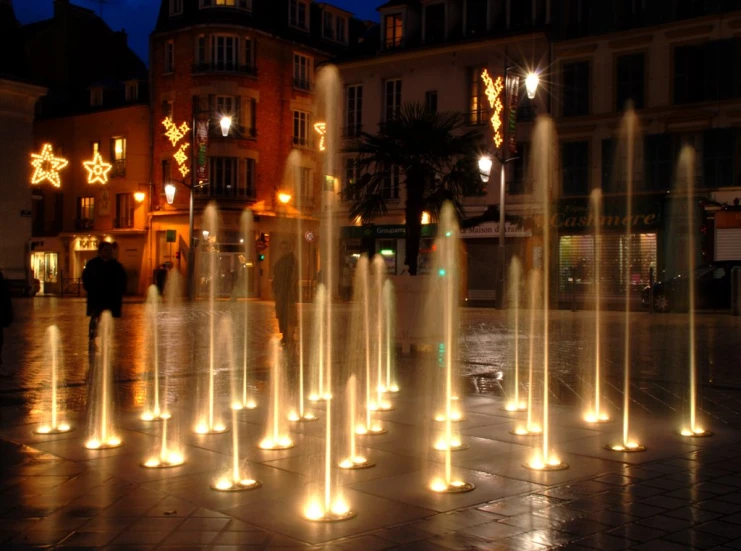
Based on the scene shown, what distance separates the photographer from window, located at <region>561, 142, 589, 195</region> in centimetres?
3650

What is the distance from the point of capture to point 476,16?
127 ft

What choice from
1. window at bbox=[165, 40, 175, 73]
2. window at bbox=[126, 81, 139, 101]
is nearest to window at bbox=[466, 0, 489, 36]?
window at bbox=[165, 40, 175, 73]

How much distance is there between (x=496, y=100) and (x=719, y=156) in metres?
9.19

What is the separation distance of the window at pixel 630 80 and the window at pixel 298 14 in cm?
2006

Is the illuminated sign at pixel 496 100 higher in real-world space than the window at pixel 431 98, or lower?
lower

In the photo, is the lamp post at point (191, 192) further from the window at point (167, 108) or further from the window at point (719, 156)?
the window at point (719, 156)

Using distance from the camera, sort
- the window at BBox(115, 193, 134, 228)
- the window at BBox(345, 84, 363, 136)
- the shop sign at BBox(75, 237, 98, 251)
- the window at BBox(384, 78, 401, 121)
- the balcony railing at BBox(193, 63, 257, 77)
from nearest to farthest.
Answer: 1. the window at BBox(384, 78, 401, 121)
2. the window at BBox(345, 84, 363, 136)
3. the balcony railing at BBox(193, 63, 257, 77)
4. the window at BBox(115, 193, 134, 228)
5. the shop sign at BBox(75, 237, 98, 251)

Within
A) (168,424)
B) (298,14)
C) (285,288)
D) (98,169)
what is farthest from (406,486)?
(298,14)

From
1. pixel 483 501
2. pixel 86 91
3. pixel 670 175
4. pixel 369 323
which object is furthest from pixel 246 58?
pixel 483 501

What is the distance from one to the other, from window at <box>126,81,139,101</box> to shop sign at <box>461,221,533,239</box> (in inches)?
882

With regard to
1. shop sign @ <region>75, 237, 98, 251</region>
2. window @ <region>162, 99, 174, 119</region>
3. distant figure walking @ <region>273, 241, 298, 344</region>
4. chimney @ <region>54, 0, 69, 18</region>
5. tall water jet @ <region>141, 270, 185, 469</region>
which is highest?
chimney @ <region>54, 0, 69, 18</region>

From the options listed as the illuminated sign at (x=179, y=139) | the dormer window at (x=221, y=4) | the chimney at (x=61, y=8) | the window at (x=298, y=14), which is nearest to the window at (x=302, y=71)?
the window at (x=298, y=14)

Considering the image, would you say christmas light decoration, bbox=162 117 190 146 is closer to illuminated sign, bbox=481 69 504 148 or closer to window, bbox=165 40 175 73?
window, bbox=165 40 175 73

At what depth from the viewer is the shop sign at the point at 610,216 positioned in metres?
34.9
